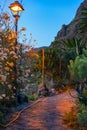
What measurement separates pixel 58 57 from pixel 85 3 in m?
25.8

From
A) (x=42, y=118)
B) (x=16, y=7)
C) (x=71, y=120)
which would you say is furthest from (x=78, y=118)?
(x=16, y=7)

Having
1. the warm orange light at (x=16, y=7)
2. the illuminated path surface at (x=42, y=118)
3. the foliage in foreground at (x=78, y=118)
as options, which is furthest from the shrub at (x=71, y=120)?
the warm orange light at (x=16, y=7)

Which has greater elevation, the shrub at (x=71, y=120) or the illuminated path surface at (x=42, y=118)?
the shrub at (x=71, y=120)

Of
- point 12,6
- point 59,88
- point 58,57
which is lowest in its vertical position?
point 59,88

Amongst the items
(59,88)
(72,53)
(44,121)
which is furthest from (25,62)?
(59,88)

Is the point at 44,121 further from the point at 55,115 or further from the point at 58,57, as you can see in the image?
the point at 58,57

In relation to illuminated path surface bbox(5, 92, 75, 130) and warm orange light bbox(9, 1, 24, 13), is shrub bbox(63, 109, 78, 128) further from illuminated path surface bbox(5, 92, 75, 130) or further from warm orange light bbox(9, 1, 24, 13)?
warm orange light bbox(9, 1, 24, 13)

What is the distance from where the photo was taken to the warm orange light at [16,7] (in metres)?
11.7

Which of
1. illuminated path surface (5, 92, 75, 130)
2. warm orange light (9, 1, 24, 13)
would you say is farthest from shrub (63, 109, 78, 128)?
warm orange light (9, 1, 24, 13)

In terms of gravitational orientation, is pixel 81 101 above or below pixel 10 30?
below

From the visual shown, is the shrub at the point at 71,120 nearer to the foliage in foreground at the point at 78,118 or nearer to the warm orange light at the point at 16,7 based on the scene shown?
the foliage in foreground at the point at 78,118

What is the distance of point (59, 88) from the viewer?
68.8 feet

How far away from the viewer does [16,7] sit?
11.8 metres

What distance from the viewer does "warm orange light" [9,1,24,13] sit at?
11695mm
